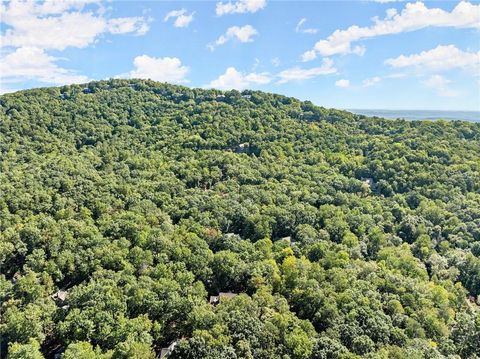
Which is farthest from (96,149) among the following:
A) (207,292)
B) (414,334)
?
(414,334)

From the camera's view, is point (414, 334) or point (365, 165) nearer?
point (414, 334)

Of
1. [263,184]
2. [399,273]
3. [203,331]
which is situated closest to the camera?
[203,331]

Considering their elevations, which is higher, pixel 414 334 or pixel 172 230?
pixel 172 230

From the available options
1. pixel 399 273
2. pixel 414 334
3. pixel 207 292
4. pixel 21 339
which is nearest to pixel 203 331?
pixel 207 292

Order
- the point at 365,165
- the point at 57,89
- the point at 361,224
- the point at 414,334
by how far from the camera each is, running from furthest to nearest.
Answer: the point at 57,89 < the point at 365,165 < the point at 361,224 < the point at 414,334

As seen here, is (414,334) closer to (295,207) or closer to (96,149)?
(295,207)

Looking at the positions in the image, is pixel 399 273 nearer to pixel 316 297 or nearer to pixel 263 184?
pixel 316 297

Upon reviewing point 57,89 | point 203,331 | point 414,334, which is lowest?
point 414,334
